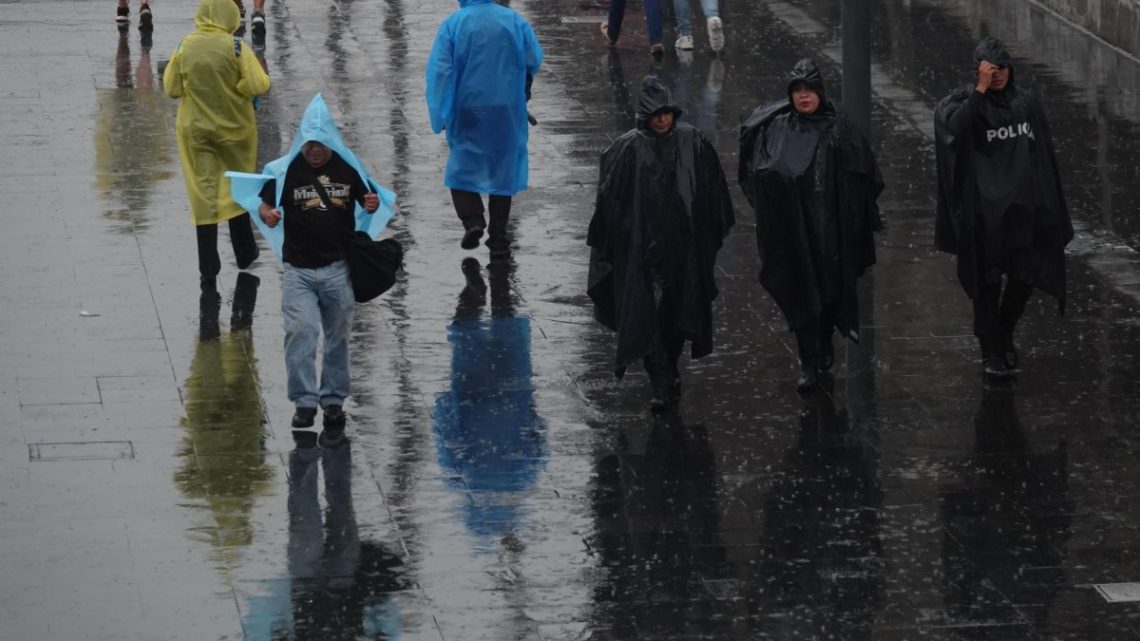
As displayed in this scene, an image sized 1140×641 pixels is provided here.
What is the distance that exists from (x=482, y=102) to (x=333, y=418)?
11.8 ft

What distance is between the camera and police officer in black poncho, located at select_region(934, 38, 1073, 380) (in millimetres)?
10406

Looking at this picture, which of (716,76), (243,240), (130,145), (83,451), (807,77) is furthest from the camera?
(716,76)

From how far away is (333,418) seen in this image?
393 inches

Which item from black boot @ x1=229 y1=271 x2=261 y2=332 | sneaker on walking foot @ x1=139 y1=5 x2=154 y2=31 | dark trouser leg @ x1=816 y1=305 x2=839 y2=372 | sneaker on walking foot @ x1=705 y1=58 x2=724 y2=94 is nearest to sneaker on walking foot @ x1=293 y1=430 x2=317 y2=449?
black boot @ x1=229 y1=271 x2=261 y2=332

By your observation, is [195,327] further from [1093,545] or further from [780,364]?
[1093,545]

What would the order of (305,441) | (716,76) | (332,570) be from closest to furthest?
1. (332,570)
2. (305,441)
3. (716,76)

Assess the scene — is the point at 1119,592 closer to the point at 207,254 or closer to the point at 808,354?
the point at 808,354

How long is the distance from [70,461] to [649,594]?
9.05 feet

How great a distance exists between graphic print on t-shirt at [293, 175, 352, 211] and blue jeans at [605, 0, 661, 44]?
8.37 metres

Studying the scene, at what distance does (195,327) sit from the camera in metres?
11.5

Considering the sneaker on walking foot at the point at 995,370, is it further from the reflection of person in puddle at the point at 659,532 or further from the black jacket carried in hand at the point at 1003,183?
the reflection of person in puddle at the point at 659,532

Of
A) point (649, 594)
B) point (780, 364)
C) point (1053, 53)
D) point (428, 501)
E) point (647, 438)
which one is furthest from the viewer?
point (1053, 53)

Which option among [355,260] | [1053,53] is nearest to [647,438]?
[355,260]

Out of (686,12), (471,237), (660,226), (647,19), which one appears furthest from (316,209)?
(686,12)
